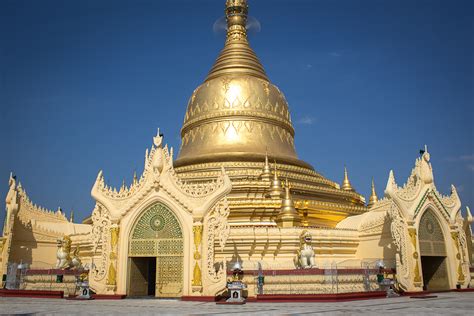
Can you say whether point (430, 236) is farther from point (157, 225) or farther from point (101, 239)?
point (101, 239)

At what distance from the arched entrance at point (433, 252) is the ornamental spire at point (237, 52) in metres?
15.6

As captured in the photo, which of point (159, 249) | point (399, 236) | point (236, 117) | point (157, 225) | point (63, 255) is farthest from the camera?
point (236, 117)

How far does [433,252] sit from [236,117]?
1366 centimetres

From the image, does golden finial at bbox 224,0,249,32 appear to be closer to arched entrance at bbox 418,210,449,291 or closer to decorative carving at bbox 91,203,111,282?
arched entrance at bbox 418,210,449,291

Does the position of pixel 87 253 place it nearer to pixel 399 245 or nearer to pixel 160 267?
pixel 160 267

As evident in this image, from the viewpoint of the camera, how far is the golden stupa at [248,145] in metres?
21.9

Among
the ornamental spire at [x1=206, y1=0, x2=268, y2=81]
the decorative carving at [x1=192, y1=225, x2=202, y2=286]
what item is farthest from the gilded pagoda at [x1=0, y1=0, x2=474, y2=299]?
the ornamental spire at [x1=206, y1=0, x2=268, y2=81]

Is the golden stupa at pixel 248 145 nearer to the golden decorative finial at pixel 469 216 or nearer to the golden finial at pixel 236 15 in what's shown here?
the golden finial at pixel 236 15

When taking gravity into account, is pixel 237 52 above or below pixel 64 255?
above

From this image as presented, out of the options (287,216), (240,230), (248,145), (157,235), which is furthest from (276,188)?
(157,235)

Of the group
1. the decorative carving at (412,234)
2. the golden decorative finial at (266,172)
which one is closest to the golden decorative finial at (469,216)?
the decorative carving at (412,234)

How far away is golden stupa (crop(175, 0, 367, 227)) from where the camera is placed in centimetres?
2186

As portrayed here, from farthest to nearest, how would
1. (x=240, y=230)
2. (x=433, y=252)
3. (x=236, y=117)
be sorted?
A: (x=236, y=117), (x=240, y=230), (x=433, y=252)

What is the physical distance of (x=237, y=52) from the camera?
30.9 metres
